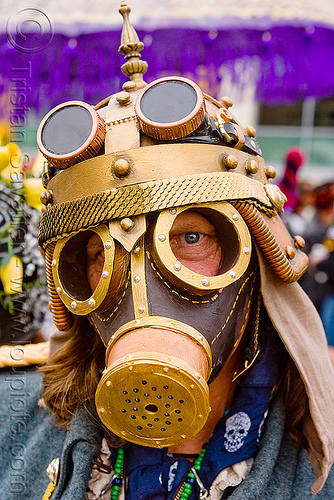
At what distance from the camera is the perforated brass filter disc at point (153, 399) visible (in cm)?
115

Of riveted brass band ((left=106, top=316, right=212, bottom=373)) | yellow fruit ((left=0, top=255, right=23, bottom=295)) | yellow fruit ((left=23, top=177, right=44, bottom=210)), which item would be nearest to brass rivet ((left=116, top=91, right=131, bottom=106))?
riveted brass band ((left=106, top=316, right=212, bottom=373))

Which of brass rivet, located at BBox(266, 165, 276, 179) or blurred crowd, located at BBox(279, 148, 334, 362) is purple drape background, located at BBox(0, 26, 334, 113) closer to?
blurred crowd, located at BBox(279, 148, 334, 362)

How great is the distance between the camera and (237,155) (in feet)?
4.75

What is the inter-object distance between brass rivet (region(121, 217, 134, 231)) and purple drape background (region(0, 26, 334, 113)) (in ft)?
6.61

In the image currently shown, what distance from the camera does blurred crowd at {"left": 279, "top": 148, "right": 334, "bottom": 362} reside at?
4.45 metres

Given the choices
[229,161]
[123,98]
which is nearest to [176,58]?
[123,98]

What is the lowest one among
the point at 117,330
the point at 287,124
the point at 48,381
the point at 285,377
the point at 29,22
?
the point at 287,124

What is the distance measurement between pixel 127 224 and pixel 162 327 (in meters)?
0.29

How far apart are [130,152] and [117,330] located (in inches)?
19.5

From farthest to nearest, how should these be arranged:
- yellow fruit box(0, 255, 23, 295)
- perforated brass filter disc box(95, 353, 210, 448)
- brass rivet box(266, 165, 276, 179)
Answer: yellow fruit box(0, 255, 23, 295) < brass rivet box(266, 165, 276, 179) < perforated brass filter disc box(95, 353, 210, 448)

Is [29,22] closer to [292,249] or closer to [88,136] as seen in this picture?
[88,136]

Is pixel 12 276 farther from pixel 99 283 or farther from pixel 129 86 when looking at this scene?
pixel 129 86

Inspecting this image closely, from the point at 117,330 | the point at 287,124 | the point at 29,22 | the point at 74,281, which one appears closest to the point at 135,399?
the point at 117,330

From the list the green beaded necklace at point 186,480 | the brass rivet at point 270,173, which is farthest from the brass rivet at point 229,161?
the green beaded necklace at point 186,480
